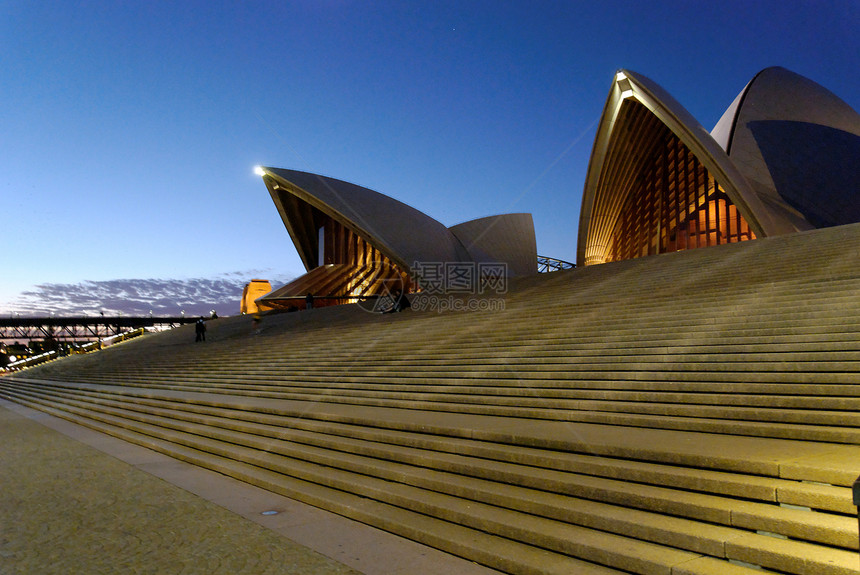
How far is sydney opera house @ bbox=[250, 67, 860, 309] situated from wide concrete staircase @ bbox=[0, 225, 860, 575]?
12.2 m

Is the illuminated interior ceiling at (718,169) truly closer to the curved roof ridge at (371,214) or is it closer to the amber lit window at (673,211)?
the amber lit window at (673,211)

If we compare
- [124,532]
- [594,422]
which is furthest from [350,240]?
[124,532]

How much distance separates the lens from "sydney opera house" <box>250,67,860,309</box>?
73.9 feet

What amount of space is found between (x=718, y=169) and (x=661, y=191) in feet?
22.4

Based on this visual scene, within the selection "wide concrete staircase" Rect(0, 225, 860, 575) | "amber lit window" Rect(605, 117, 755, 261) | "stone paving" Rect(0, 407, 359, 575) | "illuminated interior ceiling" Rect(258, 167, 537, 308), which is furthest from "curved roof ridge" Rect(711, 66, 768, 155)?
"stone paving" Rect(0, 407, 359, 575)

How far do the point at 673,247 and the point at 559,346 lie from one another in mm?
20737

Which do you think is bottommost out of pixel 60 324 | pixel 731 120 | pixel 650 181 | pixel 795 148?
pixel 60 324

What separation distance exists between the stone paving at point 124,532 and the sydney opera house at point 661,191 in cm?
2124

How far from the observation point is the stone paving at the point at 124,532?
121 inches

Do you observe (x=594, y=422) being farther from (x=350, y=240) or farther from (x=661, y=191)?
(x=350, y=240)

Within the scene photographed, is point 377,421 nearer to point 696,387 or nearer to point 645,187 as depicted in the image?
point 696,387

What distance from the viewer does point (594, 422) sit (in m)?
4.95

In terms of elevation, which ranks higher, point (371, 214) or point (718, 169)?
point (718, 169)

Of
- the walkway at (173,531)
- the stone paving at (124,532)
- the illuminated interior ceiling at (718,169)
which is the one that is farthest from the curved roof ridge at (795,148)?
the stone paving at (124,532)
